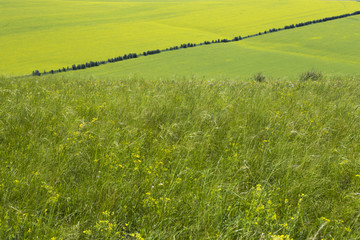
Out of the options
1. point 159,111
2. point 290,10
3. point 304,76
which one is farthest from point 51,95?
point 290,10

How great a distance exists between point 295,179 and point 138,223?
140cm

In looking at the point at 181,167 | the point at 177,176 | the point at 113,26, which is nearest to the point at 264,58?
the point at 181,167

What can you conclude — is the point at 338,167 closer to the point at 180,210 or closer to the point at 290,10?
the point at 180,210

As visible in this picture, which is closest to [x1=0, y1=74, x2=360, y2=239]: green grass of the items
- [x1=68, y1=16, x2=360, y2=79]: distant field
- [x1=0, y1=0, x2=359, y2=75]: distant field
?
[x1=68, y1=16, x2=360, y2=79]: distant field

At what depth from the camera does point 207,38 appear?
50.2 metres

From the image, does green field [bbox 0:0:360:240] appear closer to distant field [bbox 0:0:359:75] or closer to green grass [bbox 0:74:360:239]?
green grass [bbox 0:74:360:239]

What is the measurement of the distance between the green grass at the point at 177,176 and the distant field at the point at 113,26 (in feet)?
89.4

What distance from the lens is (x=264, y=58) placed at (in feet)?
120

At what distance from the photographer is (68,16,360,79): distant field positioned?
31156mm

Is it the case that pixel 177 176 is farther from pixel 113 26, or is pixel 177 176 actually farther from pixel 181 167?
pixel 113 26

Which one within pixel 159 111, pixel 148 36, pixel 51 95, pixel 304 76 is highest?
pixel 148 36

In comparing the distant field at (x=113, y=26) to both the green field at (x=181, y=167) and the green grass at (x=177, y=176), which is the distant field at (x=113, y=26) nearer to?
the green field at (x=181, y=167)

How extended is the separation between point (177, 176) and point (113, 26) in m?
63.1

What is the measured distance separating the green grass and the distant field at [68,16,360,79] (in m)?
20.8
